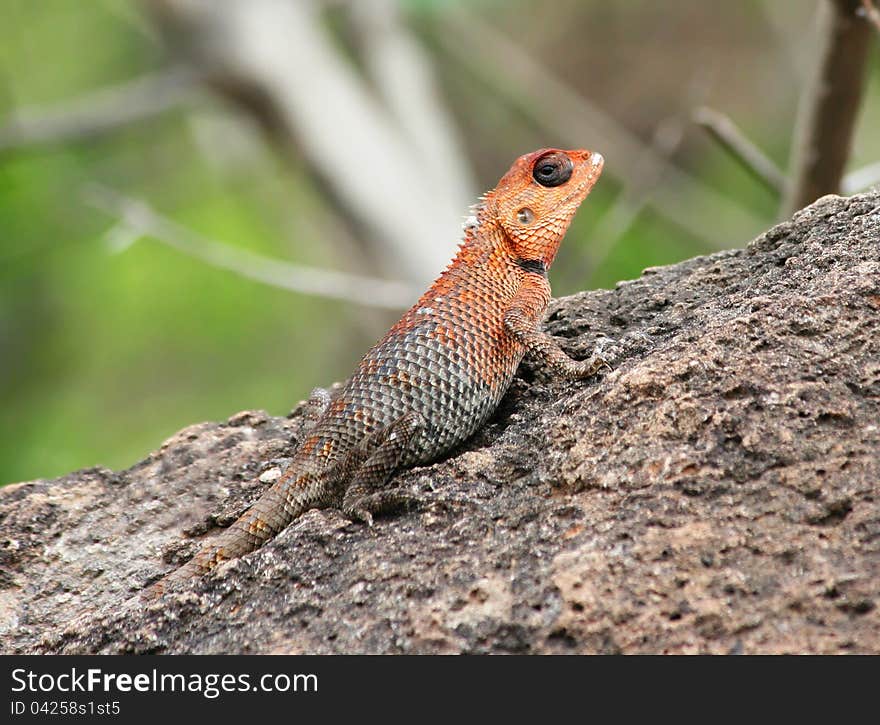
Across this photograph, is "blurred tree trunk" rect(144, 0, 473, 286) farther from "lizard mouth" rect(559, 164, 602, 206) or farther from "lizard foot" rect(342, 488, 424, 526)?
"lizard foot" rect(342, 488, 424, 526)

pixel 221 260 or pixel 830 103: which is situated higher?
pixel 221 260

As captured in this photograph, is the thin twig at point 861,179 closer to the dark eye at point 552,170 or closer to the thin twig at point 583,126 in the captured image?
the dark eye at point 552,170

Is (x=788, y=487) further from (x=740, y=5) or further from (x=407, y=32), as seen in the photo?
(x=740, y=5)

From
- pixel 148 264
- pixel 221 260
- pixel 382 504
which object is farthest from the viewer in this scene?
pixel 148 264

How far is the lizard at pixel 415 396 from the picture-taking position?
383cm

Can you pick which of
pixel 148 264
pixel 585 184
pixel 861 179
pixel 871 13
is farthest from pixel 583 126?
pixel 148 264

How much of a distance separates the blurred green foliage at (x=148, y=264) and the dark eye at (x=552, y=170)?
5.60 m

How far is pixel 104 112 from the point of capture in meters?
11.1

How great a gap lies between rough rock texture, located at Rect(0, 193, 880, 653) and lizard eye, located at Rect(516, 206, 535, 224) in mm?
1030

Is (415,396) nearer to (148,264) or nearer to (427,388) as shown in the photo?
(427,388)

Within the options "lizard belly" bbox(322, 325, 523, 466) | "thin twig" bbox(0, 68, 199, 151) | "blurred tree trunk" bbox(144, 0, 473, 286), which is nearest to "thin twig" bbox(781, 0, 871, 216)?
"lizard belly" bbox(322, 325, 523, 466)

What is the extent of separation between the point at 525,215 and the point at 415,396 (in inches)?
53.0

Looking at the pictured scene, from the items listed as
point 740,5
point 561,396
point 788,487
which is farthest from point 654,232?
point 788,487
